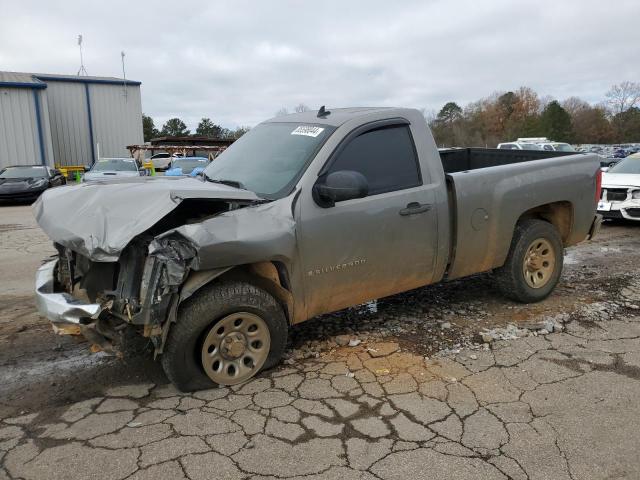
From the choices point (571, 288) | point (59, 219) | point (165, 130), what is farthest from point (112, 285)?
point (165, 130)

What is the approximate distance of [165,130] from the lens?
7731 centimetres

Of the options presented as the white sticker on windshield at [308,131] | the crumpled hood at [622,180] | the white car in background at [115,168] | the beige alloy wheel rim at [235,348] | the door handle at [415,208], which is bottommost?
the beige alloy wheel rim at [235,348]

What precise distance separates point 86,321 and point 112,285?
13.6 inches

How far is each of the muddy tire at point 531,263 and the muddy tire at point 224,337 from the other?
2.57 meters

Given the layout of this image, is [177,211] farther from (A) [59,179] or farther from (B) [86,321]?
(A) [59,179]

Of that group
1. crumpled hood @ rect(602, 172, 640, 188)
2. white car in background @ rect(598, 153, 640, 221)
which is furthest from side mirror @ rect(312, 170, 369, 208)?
crumpled hood @ rect(602, 172, 640, 188)

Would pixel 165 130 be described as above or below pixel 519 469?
above

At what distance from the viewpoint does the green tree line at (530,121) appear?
204ft

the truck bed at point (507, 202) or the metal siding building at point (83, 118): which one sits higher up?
the metal siding building at point (83, 118)

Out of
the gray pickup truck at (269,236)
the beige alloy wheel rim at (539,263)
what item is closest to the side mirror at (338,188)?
the gray pickup truck at (269,236)

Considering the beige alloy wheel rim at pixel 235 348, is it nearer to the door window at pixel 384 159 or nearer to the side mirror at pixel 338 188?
the side mirror at pixel 338 188

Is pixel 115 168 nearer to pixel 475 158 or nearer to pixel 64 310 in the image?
pixel 475 158

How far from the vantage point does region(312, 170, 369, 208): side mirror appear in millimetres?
3588

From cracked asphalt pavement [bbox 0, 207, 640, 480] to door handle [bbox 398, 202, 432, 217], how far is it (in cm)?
113
